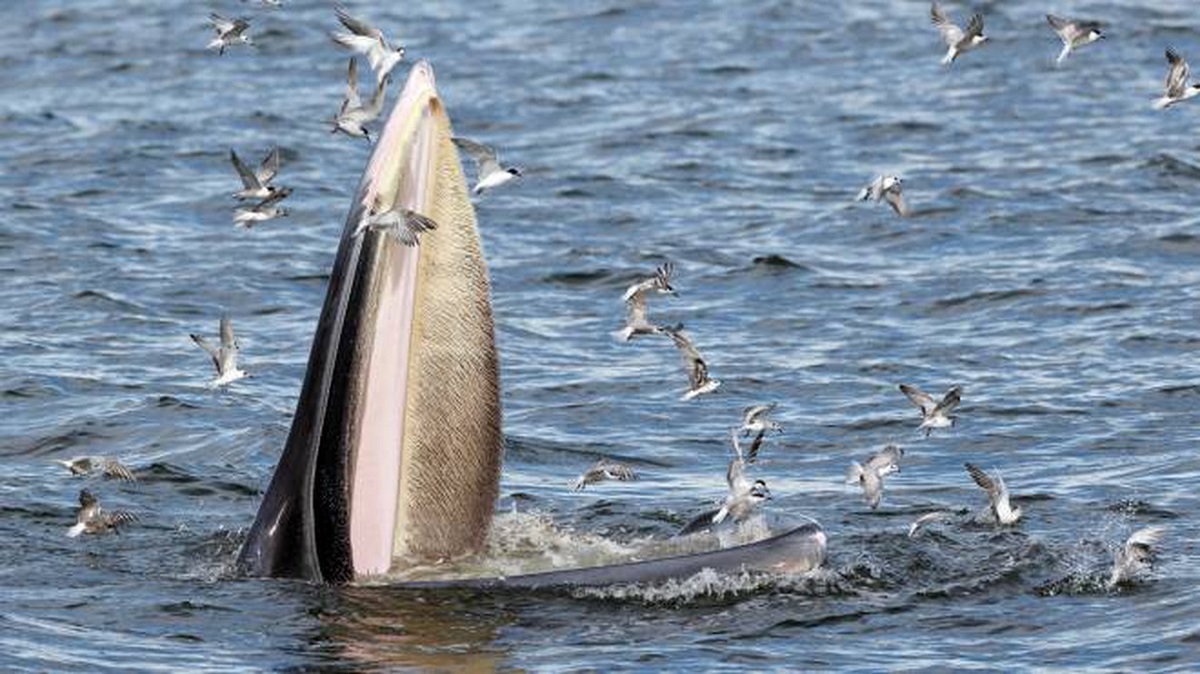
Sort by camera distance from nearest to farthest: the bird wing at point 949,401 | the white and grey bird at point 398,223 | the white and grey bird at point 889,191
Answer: the white and grey bird at point 398,223 → the bird wing at point 949,401 → the white and grey bird at point 889,191

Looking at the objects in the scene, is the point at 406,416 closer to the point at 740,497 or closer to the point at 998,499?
the point at 740,497

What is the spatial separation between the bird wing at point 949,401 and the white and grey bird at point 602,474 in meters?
1.77

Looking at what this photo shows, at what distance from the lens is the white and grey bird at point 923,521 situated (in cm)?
1258

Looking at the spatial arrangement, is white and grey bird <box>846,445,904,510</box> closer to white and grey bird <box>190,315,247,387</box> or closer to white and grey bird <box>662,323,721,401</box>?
white and grey bird <box>662,323,721,401</box>

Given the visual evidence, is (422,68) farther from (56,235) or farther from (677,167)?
(677,167)

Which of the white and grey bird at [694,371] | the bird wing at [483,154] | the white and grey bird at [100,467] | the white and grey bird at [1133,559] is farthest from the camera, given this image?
the white and grey bird at [694,371]

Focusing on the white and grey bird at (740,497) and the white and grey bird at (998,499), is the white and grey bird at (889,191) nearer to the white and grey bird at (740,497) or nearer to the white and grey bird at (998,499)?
the white and grey bird at (998,499)

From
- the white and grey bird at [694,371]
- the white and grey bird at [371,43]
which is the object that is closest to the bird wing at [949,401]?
the white and grey bird at [694,371]

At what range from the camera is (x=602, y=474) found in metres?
13.9

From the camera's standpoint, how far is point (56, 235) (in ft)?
71.8

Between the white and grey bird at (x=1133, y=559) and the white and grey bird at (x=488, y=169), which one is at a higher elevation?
the white and grey bird at (x=488, y=169)

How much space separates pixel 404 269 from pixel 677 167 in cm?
1494

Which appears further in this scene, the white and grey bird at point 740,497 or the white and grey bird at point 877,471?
the white and grey bird at point 877,471

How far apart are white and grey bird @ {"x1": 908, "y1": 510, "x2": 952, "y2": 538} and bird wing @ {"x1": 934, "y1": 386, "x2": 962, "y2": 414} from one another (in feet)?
4.86
